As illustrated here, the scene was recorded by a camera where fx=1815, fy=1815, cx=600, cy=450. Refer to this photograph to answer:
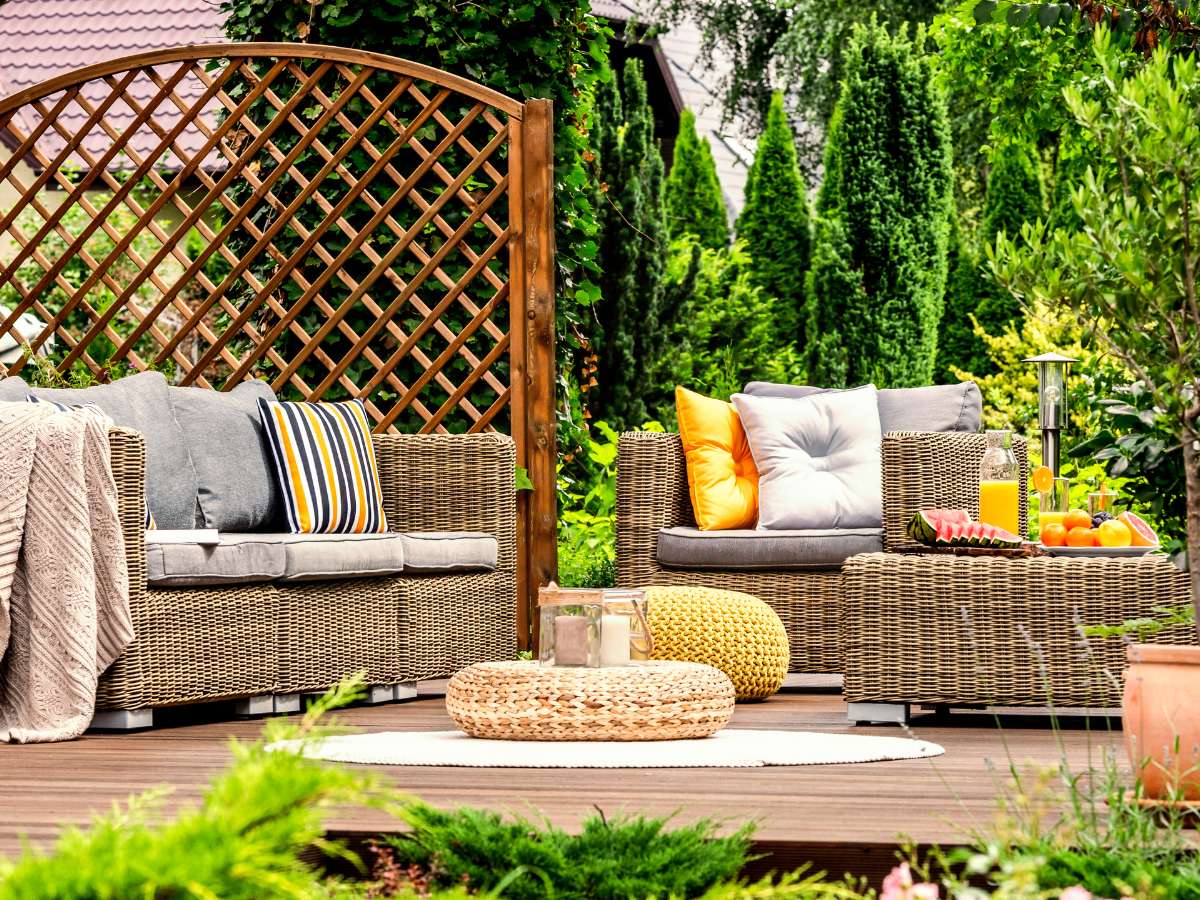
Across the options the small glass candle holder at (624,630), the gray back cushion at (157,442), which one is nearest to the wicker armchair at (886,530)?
the small glass candle holder at (624,630)

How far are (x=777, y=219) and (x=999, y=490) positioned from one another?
26.5 feet

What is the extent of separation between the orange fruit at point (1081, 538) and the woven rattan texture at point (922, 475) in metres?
0.73

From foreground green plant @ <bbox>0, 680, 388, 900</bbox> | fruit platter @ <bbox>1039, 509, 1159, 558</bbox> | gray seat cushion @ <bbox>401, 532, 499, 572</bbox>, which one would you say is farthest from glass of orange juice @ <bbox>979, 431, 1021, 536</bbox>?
foreground green plant @ <bbox>0, 680, 388, 900</bbox>

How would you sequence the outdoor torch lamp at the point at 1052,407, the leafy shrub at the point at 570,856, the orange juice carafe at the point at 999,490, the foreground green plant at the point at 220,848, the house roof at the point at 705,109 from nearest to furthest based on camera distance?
the foreground green plant at the point at 220,848
the leafy shrub at the point at 570,856
the orange juice carafe at the point at 999,490
the outdoor torch lamp at the point at 1052,407
the house roof at the point at 705,109

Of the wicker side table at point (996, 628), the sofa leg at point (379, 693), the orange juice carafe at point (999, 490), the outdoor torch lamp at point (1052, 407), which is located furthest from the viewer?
the outdoor torch lamp at point (1052, 407)

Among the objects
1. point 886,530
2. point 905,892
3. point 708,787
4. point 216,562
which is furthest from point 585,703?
point 905,892

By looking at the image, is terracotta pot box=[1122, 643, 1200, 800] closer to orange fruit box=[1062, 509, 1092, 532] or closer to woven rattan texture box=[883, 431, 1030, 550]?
orange fruit box=[1062, 509, 1092, 532]

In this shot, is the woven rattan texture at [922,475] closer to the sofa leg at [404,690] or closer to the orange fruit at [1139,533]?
the orange fruit at [1139,533]

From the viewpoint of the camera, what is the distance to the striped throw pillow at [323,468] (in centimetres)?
447

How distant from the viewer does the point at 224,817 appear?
128 cm

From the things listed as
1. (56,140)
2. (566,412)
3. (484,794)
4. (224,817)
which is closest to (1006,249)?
(484,794)

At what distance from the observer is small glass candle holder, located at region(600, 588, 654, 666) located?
11.5 ft

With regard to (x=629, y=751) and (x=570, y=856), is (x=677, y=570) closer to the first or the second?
(x=629, y=751)

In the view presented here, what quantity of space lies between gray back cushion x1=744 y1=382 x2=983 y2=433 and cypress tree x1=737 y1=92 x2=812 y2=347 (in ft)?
21.9
